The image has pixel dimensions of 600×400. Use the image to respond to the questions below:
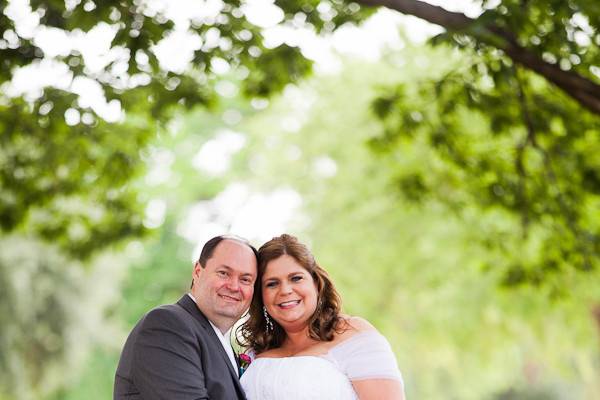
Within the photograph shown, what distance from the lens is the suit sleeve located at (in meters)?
4.46

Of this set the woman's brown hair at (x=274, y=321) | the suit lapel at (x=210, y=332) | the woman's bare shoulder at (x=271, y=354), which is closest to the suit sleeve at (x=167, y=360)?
the suit lapel at (x=210, y=332)

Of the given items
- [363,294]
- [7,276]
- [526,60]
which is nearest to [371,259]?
[363,294]

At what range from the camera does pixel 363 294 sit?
69.4 feet

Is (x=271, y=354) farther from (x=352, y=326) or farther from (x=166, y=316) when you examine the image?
(x=166, y=316)

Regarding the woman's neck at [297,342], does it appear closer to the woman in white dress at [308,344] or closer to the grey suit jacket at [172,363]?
the woman in white dress at [308,344]

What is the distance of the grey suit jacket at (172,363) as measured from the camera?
448cm

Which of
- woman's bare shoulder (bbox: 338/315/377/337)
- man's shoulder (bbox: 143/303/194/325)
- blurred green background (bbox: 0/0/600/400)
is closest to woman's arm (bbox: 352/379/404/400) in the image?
woman's bare shoulder (bbox: 338/315/377/337)

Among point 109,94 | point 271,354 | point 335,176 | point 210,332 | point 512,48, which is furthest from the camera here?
point 335,176

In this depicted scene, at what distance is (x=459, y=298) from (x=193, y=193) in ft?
53.9

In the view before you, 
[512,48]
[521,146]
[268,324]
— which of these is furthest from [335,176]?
[268,324]

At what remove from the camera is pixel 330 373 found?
17.0 feet

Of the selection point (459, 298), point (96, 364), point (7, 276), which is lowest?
point (96, 364)

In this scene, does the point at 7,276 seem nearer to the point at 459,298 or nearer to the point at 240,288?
the point at 459,298

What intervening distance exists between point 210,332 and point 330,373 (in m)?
0.73
